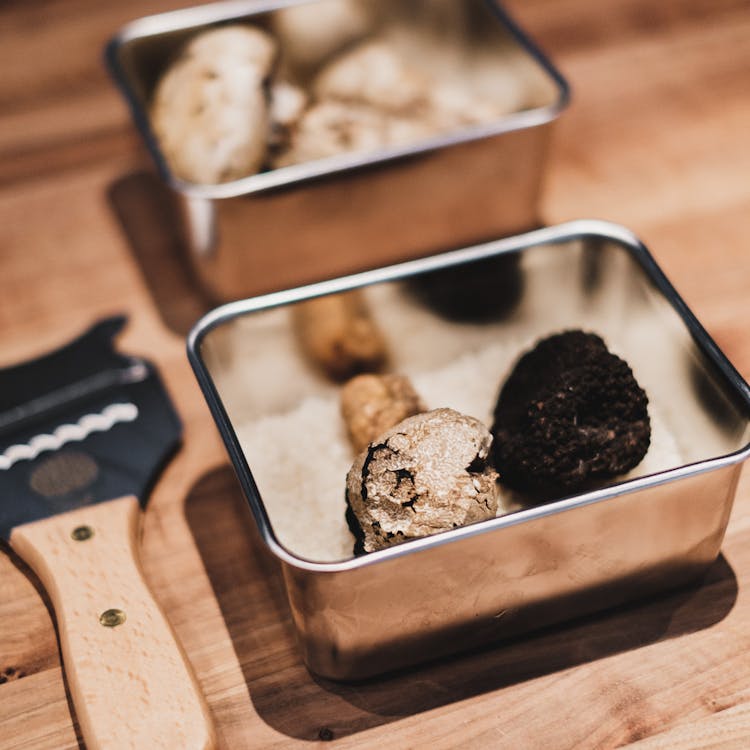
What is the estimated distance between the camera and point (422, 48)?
0.86 meters

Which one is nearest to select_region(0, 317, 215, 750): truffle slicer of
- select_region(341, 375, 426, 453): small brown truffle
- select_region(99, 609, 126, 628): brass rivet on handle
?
select_region(99, 609, 126, 628): brass rivet on handle

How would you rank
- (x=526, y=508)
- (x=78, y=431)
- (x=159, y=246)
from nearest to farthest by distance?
(x=526, y=508) → (x=78, y=431) → (x=159, y=246)

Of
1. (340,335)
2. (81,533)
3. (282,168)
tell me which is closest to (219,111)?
(282,168)

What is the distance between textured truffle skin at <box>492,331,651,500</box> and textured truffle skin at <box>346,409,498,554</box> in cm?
2

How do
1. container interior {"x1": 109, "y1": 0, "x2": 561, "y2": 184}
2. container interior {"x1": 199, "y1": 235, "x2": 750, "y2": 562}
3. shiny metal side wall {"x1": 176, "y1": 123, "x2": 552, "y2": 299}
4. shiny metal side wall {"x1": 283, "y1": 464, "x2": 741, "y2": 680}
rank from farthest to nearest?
container interior {"x1": 109, "y1": 0, "x2": 561, "y2": 184}
shiny metal side wall {"x1": 176, "y1": 123, "x2": 552, "y2": 299}
container interior {"x1": 199, "y1": 235, "x2": 750, "y2": 562}
shiny metal side wall {"x1": 283, "y1": 464, "x2": 741, "y2": 680}

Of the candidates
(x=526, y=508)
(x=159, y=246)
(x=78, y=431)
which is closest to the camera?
(x=526, y=508)

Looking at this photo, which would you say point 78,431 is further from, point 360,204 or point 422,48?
point 422,48

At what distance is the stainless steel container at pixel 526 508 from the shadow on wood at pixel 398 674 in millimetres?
12

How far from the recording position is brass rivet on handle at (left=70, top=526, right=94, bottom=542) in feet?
1.81

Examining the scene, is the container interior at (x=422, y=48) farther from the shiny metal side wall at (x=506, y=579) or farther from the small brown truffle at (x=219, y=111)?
the shiny metal side wall at (x=506, y=579)

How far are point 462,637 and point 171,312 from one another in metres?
0.33

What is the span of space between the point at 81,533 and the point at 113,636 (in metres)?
0.07

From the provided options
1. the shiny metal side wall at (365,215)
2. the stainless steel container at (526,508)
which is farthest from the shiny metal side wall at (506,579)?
the shiny metal side wall at (365,215)

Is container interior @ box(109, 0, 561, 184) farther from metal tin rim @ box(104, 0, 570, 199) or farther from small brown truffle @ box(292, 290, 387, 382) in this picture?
small brown truffle @ box(292, 290, 387, 382)
